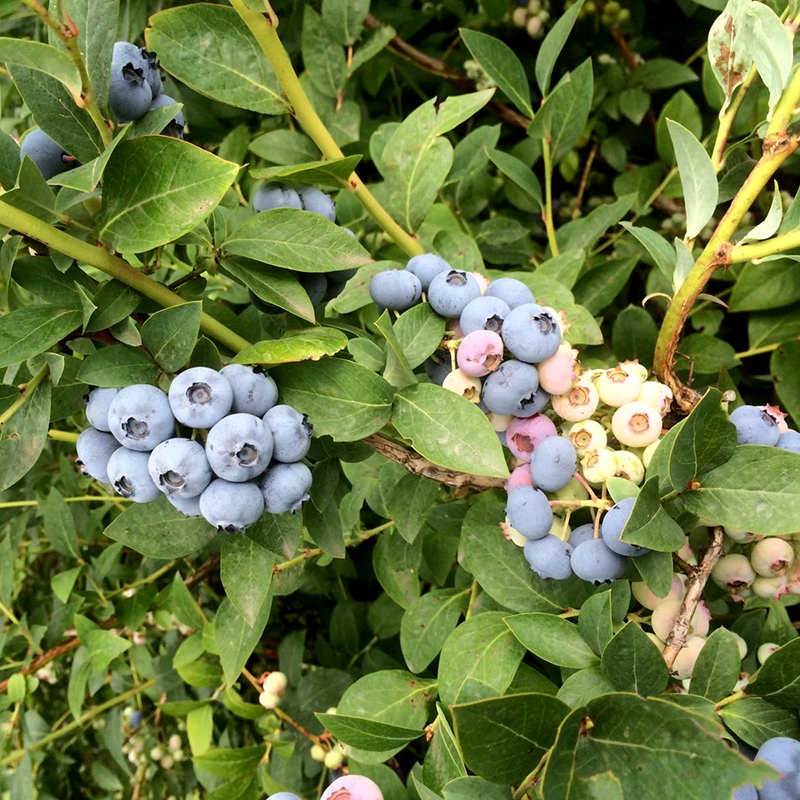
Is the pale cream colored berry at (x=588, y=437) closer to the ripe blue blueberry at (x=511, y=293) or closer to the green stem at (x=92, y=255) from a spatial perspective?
the ripe blue blueberry at (x=511, y=293)

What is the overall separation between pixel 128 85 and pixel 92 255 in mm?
224

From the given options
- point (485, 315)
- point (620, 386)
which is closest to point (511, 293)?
point (485, 315)

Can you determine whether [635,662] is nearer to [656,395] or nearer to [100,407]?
[656,395]

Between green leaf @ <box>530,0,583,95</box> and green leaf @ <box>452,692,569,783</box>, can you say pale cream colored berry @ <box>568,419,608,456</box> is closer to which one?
green leaf @ <box>452,692,569,783</box>

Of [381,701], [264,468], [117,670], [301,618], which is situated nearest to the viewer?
[264,468]

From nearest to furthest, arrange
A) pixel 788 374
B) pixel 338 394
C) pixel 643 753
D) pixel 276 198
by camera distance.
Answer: pixel 643 753
pixel 338 394
pixel 276 198
pixel 788 374

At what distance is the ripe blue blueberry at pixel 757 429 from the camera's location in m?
0.91

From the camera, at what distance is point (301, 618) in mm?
2172

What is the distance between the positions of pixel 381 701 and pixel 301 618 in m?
1.07

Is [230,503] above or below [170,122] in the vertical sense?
below

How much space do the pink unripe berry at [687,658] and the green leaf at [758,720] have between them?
7 cm

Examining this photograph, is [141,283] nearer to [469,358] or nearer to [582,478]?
[469,358]

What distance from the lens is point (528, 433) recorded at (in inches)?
38.5

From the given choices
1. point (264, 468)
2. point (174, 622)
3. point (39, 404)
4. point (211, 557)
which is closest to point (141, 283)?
point (39, 404)
